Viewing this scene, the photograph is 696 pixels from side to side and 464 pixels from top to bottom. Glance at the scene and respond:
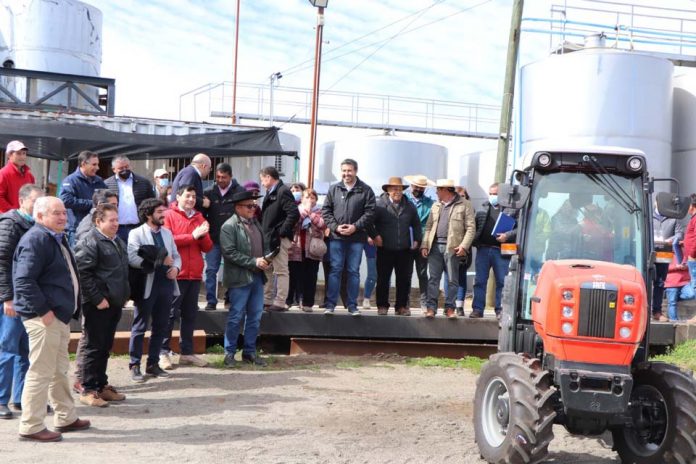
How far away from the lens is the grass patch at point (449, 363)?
384 inches

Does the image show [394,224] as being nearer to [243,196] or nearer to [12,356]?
[243,196]

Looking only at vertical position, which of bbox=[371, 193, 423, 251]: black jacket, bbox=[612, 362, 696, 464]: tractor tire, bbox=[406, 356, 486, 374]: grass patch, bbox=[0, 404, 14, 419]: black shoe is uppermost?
bbox=[371, 193, 423, 251]: black jacket

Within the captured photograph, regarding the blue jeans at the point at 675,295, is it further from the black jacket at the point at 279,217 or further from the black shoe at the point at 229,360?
the black shoe at the point at 229,360

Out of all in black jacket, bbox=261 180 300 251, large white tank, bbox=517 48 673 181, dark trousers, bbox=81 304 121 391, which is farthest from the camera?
large white tank, bbox=517 48 673 181

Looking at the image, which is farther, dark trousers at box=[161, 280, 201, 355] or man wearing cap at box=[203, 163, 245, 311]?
man wearing cap at box=[203, 163, 245, 311]

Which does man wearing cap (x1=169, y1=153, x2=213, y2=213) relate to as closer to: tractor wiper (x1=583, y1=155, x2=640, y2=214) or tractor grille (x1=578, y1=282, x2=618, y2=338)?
tractor wiper (x1=583, y1=155, x2=640, y2=214)

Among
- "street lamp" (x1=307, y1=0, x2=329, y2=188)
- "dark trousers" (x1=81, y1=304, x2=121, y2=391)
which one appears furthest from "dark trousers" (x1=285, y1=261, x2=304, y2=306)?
"dark trousers" (x1=81, y1=304, x2=121, y2=391)

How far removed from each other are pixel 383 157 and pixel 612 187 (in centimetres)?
1445

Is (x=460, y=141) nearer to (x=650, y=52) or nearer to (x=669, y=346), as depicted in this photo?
(x=650, y=52)

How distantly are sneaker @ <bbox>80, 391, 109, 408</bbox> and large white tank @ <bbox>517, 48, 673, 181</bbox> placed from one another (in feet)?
34.4

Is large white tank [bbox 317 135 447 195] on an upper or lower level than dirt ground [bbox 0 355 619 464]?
upper

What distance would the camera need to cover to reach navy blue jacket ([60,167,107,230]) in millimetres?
8656

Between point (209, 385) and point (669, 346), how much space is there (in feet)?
22.2

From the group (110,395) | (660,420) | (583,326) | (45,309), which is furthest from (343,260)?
(660,420)
